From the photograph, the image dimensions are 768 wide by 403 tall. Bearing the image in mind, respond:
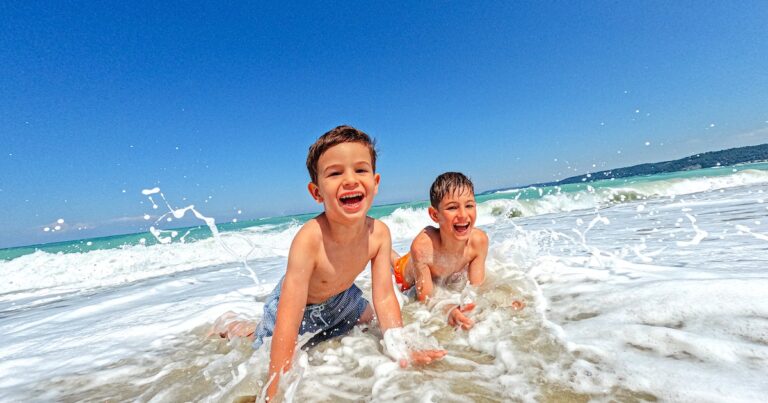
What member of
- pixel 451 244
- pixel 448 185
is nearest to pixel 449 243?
pixel 451 244

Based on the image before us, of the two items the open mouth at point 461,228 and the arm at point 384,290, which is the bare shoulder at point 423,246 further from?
the arm at point 384,290

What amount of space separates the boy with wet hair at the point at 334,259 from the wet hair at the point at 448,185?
0.96 meters

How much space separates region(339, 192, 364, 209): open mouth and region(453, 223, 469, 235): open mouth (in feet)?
4.98

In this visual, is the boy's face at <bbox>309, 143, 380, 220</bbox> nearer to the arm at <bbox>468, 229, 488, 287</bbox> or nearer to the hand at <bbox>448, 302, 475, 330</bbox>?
the hand at <bbox>448, 302, 475, 330</bbox>

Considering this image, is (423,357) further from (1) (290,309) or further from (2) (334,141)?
(2) (334,141)

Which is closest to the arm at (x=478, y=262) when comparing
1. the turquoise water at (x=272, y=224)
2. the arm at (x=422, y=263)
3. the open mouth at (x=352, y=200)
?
the arm at (x=422, y=263)

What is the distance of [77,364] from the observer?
9.21 ft

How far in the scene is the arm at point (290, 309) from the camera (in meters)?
2.01

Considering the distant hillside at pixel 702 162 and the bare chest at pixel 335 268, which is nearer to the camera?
the bare chest at pixel 335 268

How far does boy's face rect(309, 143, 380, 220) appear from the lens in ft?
7.30

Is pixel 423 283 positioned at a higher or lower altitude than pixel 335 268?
lower

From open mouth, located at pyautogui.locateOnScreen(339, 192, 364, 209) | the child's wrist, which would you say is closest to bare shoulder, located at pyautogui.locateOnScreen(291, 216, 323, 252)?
open mouth, located at pyautogui.locateOnScreen(339, 192, 364, 209)

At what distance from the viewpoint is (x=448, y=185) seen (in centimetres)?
355

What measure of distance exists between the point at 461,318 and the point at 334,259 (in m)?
0.96
